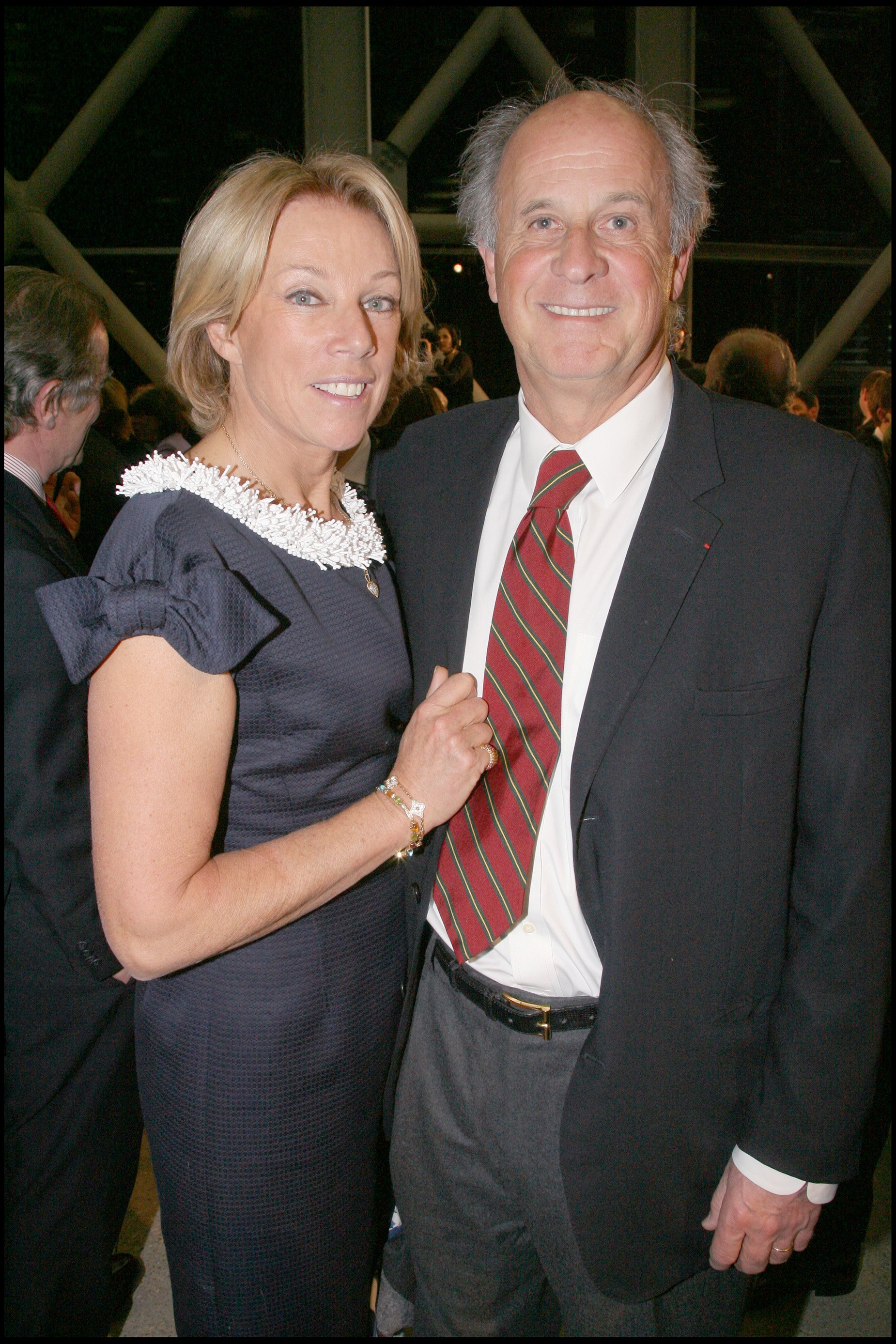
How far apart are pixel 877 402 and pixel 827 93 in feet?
10.8

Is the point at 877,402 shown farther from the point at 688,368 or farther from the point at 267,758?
the point at 267,758

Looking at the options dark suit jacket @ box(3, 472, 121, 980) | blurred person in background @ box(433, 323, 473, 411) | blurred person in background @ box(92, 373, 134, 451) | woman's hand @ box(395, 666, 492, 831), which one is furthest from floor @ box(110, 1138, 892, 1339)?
blurred person in background @ box(433, 323, 473, 411)

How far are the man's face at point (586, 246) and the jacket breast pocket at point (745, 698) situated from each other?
55 cm

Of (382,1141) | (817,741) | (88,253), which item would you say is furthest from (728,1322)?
(88,253)

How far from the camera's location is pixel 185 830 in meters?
1.14

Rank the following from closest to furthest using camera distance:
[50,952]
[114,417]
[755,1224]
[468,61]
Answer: [755,1224]
[50,952]
[114,417]
[468,61]

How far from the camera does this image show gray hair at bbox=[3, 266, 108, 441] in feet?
6.70

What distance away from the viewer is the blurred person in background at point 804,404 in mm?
4598

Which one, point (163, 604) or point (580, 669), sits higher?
point (163, 604)

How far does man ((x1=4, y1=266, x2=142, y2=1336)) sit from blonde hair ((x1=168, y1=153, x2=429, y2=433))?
1.68ft

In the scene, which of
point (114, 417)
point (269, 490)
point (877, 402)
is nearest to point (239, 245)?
point (269, 490)

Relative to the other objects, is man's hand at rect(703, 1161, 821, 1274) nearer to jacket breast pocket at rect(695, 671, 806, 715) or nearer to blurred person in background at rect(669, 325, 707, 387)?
jacket breast pocket at rect(695, 671, 806, 715)

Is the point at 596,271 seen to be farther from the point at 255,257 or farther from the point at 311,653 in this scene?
the point at 311,653

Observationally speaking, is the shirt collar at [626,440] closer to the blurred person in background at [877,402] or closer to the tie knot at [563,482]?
the tie knot at [563,482]
